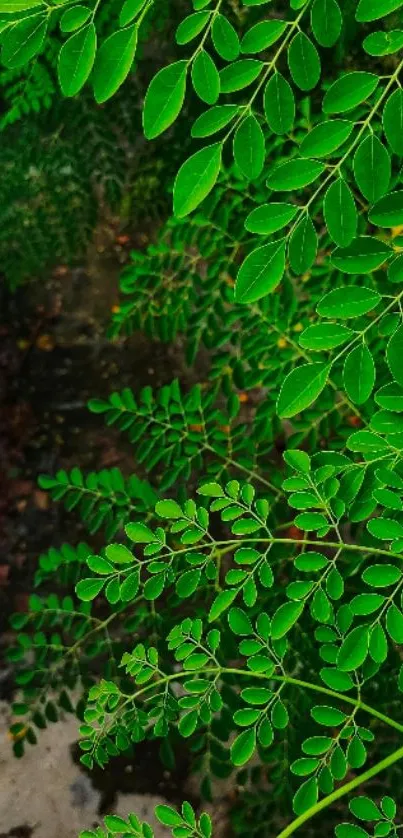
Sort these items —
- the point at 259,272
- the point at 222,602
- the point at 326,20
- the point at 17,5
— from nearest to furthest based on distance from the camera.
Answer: the point at 17,5
the point at 259,272
the point at 326,20
the point at 222,602

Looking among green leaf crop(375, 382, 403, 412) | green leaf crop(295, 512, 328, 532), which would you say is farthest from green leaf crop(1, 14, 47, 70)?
green leaf crop(295, 512, 328, 532)

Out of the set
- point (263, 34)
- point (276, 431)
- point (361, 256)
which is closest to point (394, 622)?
point (361, 256)

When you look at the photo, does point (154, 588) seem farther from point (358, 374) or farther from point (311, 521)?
point (358, 374)

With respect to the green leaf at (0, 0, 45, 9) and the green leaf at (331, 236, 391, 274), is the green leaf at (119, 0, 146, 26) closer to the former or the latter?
the green leaf at (0, 0, 45, 9)

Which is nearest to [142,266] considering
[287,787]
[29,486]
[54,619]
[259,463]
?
[259,463]

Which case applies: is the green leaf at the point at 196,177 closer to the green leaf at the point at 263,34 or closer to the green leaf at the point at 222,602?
the green leaf at the point at 263,34

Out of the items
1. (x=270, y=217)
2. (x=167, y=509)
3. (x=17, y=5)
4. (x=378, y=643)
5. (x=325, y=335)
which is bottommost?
(x=378, y=643)
